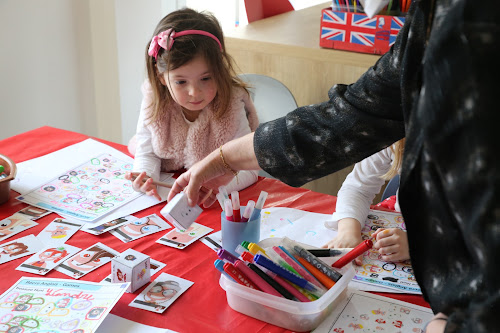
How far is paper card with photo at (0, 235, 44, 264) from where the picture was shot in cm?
106

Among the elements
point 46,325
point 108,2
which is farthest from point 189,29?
point 108,2

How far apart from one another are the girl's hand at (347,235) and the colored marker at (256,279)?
254mm

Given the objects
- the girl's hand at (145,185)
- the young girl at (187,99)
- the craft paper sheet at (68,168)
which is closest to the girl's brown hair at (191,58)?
the young girl at (187,99)

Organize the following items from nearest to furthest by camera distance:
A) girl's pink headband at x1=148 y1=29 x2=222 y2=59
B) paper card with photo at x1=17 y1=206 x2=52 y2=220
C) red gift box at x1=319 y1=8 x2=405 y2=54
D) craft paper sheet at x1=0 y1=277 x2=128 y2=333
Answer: craft paper sheet at x1=0 y1=277 x2=128 y2=333 < paper card with photo at x1=17 y1=206 x2=52 y2=220 < girl's pink headband at x1=148 y1=29 x2=222 y2=59 < red gift box at x1=319 y1=8 x2=405 y2=54

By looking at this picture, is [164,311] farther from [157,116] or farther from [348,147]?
[157,116]

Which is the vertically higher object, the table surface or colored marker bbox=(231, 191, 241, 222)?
colored marker bbox=(231, 191, 241, 222)

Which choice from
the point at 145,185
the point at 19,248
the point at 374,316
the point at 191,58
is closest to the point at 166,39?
the point at 191,58

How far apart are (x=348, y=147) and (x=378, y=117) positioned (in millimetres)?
65

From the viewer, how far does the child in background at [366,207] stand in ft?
3.43

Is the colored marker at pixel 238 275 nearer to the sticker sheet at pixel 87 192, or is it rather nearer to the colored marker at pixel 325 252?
the colored marker at pixel 325 252

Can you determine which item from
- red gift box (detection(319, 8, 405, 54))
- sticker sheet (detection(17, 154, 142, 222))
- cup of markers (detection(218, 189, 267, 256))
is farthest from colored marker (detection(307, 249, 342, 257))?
red gift box (detection(319, 8, 405, 54))

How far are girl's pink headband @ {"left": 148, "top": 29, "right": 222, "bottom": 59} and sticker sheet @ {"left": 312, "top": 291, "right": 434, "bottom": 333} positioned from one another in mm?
860

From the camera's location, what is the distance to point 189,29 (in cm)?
151

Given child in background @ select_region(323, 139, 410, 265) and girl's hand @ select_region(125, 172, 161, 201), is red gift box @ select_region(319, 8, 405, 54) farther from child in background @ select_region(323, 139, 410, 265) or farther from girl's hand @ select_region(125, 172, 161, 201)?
girl's hand @ select_region(125, 172, 161, 201)
